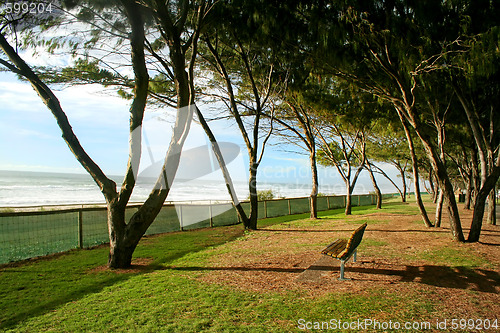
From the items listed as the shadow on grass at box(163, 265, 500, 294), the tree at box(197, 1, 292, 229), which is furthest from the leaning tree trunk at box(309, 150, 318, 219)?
the shadow on grass at box(163, 265, 500, 294)

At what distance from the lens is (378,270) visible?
500cm

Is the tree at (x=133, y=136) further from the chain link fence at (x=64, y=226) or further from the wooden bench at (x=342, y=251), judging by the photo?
the wooden bench at (x=342, y=251)

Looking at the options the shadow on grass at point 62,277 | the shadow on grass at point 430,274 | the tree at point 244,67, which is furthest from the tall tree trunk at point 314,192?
the shadow on grass at point 430,274

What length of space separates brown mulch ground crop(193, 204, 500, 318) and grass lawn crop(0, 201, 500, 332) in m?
0.02

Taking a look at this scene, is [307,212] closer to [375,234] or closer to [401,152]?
[401,152]

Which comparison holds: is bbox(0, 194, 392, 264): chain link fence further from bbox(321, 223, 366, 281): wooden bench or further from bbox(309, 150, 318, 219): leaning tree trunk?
bbox(321, 223, 366, 281): wooden bench

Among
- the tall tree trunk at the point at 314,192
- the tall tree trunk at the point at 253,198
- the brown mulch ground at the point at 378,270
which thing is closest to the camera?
the brown mulch ground at the point at 378,270

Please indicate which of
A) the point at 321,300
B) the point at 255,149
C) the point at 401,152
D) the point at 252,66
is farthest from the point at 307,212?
the point at 321,300

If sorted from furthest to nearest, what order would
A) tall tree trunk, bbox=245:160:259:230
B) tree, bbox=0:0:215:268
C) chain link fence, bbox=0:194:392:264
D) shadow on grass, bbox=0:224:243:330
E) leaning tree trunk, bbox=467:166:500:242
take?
tall tree trunk, bbox=245:160:259:230, leaning tree trunk, bbox=467:166:500:242, chain link fence, bbox=0:194:392:264, tree, bbox=0:0:215:268, shadow on grass, bbox=0:224:243:330

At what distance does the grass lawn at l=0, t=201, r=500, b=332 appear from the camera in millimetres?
3162

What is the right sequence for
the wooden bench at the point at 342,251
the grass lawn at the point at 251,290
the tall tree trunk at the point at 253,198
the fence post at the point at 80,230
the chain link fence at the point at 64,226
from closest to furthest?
1. the grass lawn at the point at 251,290
2. the wooden bench at the point at 342,251
3. the chain link fence at the point at 64,226
4. the fence post at the point at 80,230
5. the tall tree trunk at the point at 253,198

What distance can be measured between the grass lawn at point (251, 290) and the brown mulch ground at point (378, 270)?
19 mm

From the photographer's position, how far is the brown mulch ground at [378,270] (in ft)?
13.0

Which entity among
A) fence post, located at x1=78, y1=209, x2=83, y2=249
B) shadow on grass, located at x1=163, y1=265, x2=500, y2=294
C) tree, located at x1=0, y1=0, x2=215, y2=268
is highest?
tree, located at x1=0, y1=0, x2=215, y2=268
